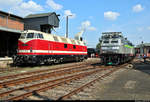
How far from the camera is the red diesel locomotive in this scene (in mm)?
15703

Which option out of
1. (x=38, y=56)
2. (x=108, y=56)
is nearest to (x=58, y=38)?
(x=38, y=56)

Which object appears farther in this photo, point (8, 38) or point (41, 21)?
point (41, 21)

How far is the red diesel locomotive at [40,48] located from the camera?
51.5ft

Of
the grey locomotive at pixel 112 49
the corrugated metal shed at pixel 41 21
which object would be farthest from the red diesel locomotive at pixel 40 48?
the corrugated metal shed at pixel 41 21

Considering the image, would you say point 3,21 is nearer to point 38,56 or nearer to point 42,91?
point 38,56

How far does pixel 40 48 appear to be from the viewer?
16328mm

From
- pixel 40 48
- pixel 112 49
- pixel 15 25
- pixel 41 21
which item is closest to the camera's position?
pixel 40 48

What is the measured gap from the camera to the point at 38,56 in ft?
52.9

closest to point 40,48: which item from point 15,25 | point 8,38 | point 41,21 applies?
point 8,38

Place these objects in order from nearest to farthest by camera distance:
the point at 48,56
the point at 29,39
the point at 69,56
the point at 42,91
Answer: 1. the point at 42,91
2. the point at 29,39
3. the point at 48,56
4. the point at 69,56

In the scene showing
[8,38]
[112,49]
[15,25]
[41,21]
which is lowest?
[112,49]

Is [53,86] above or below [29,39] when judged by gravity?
below

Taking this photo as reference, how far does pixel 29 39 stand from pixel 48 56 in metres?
3.07

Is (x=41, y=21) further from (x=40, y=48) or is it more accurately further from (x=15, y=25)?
(x=40, y=48)
